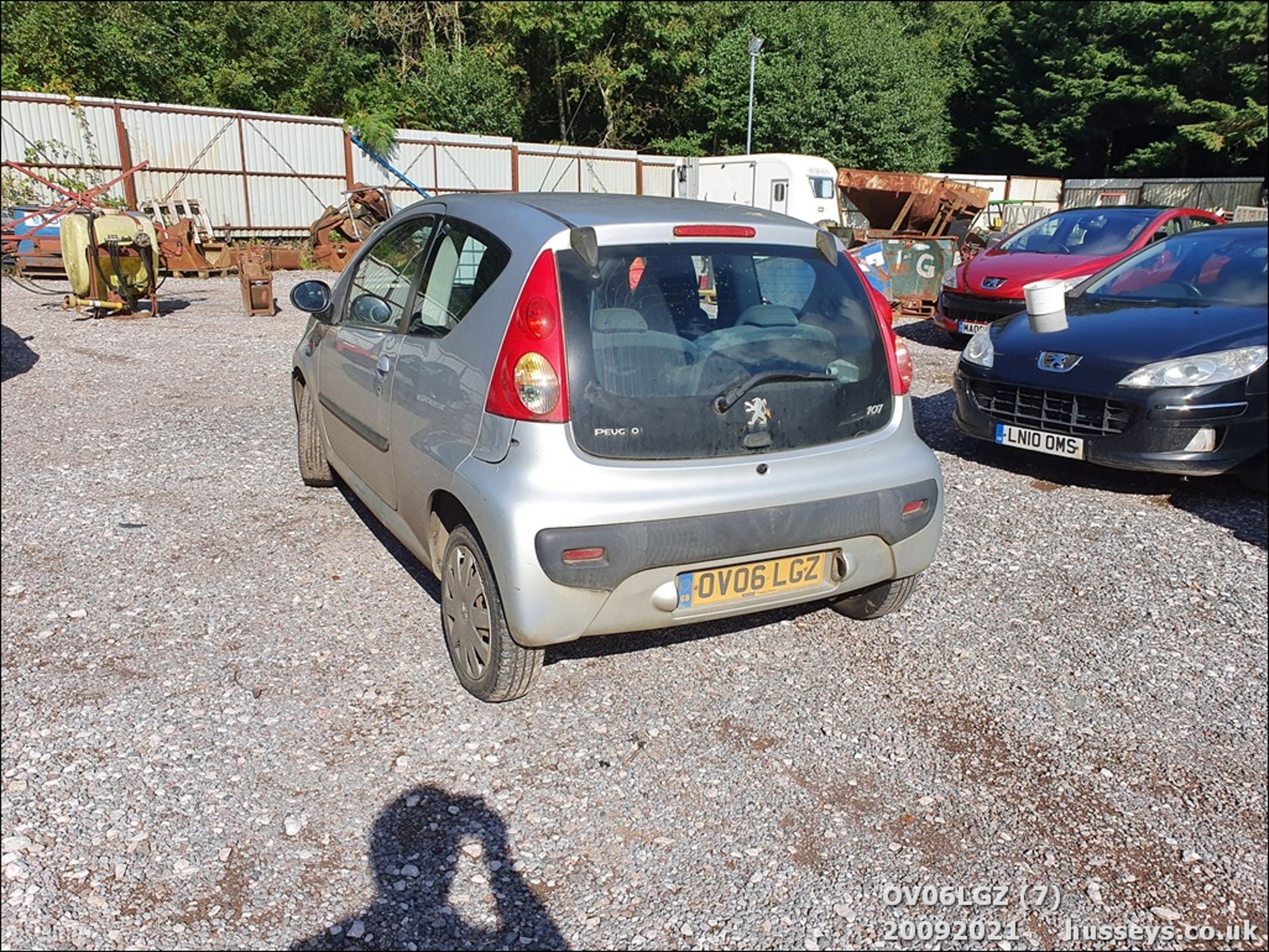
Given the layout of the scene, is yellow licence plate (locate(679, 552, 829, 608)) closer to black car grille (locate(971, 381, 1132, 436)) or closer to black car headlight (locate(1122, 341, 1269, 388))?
black car grille (locate(971, 381, 1132, 436))

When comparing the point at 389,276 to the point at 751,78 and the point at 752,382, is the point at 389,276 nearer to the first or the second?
the point at 752,382

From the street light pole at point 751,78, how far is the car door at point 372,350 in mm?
17890

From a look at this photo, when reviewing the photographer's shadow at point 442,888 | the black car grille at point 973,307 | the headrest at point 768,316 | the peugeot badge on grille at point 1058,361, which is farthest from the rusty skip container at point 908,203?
the peugeot badge on grille at point 1058,361

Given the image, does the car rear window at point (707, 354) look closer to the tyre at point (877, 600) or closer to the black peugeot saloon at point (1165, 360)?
the tyre at point (877, 600)

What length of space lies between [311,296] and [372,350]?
0.72 metres

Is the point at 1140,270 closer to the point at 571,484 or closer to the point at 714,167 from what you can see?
the point at 571,484

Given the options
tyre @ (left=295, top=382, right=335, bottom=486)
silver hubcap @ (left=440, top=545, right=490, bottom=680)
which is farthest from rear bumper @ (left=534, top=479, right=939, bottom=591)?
tyre @ (left=295, top=382, right=335, bottom=486)

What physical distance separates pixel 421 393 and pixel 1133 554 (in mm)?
2504

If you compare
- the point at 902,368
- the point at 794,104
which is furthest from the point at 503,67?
the point at 902,368

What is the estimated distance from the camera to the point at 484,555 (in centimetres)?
294

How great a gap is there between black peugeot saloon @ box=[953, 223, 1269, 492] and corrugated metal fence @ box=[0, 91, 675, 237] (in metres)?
16.4

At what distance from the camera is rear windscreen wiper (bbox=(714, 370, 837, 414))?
274cm

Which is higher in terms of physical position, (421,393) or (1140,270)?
(1140,270)

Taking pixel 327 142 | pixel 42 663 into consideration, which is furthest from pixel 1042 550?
pixel 327 142
